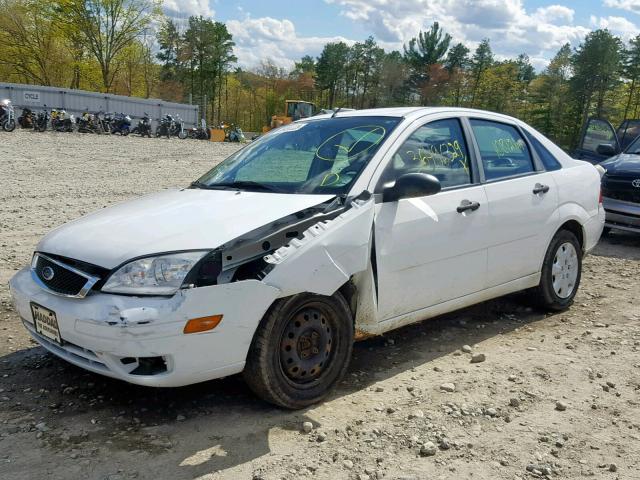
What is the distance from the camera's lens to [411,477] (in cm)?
284

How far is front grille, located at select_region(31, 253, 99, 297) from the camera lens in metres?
3.10

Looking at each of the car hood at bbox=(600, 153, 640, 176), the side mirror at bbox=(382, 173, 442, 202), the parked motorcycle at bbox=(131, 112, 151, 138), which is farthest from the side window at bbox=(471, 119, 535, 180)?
the parked motorcycle at bbox=(131, 112, 151, 138)

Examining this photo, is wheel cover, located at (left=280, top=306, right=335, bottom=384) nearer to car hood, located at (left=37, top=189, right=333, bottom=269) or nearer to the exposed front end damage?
the exposed front end damage

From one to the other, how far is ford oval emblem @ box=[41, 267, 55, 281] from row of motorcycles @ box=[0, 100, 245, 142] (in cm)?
2469

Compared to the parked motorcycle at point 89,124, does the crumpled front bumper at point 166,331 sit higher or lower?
lower

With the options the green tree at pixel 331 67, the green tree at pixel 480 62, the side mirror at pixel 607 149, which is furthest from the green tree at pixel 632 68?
the side mirror at pixel 607 149

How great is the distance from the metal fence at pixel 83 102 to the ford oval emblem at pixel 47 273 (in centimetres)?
3110

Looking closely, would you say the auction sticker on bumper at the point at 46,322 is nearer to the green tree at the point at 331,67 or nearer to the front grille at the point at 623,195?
the front grille at the point at 623,195

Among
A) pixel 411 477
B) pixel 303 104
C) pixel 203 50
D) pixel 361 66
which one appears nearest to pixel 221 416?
pixel 411 477

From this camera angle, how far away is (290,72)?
3132 inches

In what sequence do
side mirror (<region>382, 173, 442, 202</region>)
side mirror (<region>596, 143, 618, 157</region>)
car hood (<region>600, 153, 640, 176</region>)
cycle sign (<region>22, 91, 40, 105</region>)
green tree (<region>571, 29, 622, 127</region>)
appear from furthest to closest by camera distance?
green tree (<region>571, 29, 622, 127</region>)
cycle sign (<region>22, 91, 40, 105</region>)
side mirror (<region>596, 143, 618, 157</region>)
car hood (<region>600, 153, 640, 176</region>)
side mirror (<region>382, 173, 442, 202</region>)

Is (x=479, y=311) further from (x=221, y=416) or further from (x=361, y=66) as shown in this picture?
(x=361, y=66)

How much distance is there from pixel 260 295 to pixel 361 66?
244ft

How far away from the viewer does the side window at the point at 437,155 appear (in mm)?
3955
